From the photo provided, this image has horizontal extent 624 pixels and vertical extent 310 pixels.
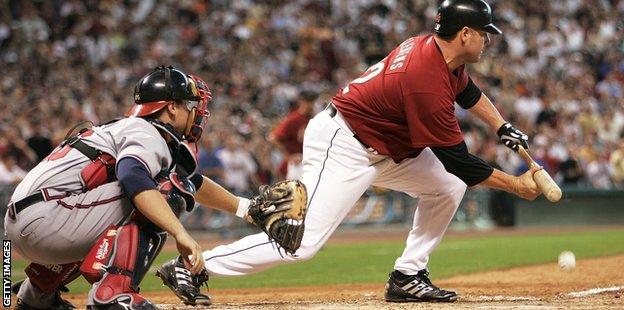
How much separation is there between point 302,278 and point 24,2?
35.6 ft

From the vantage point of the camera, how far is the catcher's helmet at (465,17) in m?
5.77

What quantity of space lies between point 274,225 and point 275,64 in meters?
13.2

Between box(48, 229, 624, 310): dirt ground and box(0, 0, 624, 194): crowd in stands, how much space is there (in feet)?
23.1

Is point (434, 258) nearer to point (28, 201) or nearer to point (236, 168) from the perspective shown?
point (236, 168)

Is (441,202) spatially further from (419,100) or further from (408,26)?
(408,26)

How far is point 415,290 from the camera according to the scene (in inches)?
246

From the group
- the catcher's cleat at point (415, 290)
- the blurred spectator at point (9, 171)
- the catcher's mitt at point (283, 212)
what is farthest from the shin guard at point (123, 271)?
the blurred spectator at point (9, 171)

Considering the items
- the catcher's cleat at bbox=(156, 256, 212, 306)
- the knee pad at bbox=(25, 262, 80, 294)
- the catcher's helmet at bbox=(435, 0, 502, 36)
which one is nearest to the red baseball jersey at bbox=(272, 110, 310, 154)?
the catcher's helmet at bbox=(435, 0, 502, 36)

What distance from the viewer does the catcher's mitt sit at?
5480 mm

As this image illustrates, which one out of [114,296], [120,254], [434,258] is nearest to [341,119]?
[120,254]

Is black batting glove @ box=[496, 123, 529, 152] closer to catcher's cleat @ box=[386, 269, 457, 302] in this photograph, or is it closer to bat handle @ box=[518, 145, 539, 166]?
bat handle @ box=[518, 145, 539, 166]

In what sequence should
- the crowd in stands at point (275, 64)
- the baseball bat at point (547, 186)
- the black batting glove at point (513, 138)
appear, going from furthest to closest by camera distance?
the crowd in stands at point (275, 64) → the black batting glove at point (513, 138) → the baseball bat at point (547, 186)

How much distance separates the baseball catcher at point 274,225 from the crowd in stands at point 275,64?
30.0 ft

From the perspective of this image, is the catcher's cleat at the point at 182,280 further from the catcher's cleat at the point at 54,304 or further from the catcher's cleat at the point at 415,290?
the catcher's cleat at the point at 415,290
